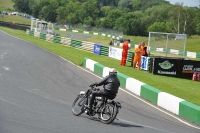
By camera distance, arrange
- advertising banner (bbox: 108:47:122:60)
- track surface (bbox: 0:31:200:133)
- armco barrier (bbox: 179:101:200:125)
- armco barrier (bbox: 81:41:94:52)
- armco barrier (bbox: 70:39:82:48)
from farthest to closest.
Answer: armco barrier (bbox: 70:39:82:48) < armco barrier (bbox: 81:41:94:52) < advertising banner (bbox: 108:47:122:60) < armco barrier (bbox: 179:101:200:125) < track surface (bbox: 0:31:200:133)

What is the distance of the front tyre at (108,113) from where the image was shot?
37.9 feet

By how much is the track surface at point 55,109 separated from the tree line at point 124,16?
263 feet

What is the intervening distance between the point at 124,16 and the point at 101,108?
11767 centimetres

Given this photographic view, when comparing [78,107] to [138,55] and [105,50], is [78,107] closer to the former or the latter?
[138,55]

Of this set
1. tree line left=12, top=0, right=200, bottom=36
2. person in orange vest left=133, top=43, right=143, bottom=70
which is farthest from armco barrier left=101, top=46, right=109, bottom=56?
tree line left=12, top=0, right=200, bottom=36

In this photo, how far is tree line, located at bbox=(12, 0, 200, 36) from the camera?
105 metres

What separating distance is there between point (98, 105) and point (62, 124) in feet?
4.74

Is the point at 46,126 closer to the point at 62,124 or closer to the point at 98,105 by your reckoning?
the point at 62,124

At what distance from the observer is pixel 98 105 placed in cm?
1202

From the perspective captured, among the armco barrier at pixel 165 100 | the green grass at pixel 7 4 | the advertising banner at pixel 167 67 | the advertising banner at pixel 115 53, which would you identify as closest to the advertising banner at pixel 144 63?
the advertising banner at pixel 167 67

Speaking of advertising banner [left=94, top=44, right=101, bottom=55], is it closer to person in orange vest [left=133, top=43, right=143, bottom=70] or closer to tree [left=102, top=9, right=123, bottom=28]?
person in orange vest [left=133, top=43, right=143, bottom=70]

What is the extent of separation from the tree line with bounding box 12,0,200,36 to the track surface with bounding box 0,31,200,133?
8023 centimetres

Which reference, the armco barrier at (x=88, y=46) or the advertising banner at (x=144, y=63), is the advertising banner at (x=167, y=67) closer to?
the advertising banner at (x=144, y=63)

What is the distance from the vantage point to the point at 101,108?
1191 centimetres
